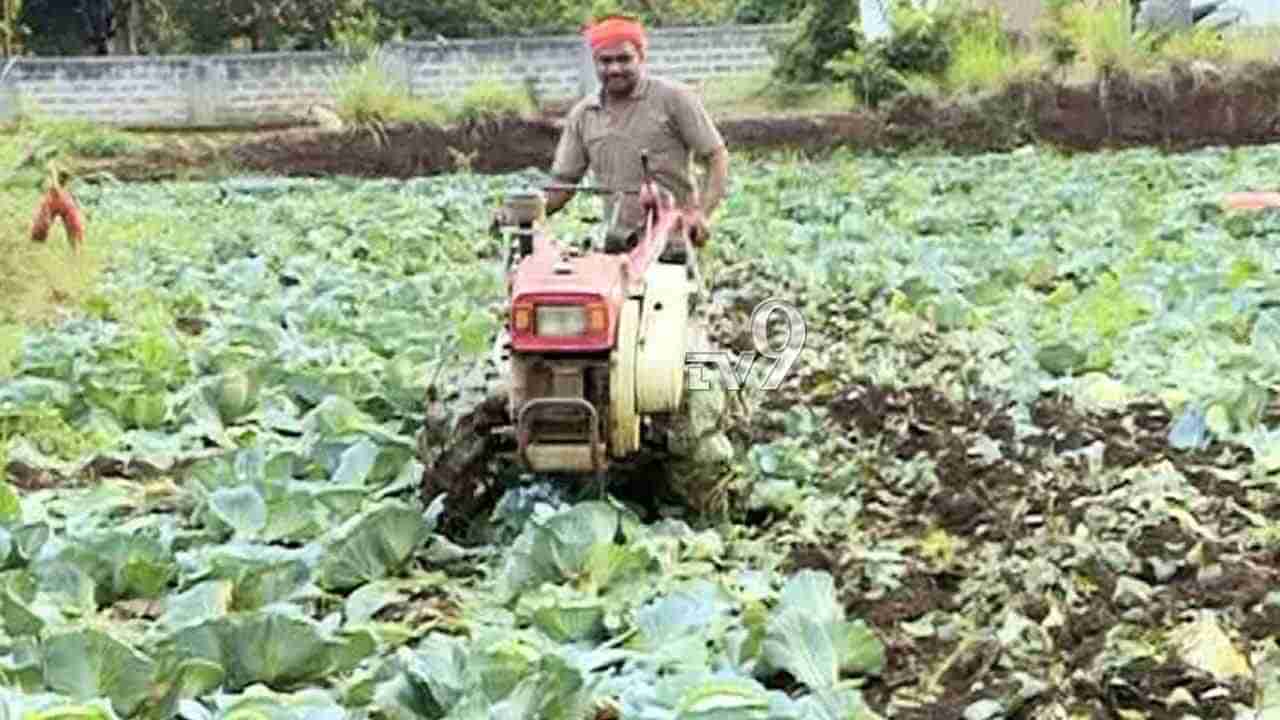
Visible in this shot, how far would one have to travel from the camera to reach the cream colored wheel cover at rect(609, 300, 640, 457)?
18.7 ft

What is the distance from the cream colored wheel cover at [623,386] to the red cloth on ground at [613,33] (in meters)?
1.46

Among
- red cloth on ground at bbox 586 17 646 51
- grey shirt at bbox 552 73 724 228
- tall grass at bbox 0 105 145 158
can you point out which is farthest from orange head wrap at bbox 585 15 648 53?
tall grass at bbox 0 105 145 158

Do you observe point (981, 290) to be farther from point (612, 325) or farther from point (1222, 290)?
point (612, 325)

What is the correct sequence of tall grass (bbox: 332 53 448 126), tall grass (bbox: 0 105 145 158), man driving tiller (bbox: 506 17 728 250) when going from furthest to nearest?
tall grass (bbox: 332 53 448 126) < tall grass (bbox: 0 105 145 158) < man driving tiller (bbox: 506 17 728 250)

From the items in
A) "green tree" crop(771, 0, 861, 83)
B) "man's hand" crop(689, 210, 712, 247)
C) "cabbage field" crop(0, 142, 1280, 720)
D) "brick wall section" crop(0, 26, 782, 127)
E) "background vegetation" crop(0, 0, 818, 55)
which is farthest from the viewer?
"background vegetation" crop(0, 0, 818, 55)

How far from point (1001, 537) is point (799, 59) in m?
21.6

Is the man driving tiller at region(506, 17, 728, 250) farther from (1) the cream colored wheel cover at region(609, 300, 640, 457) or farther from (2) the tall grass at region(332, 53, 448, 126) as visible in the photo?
(2) the tall grass at region(332, 53, 448, 126)

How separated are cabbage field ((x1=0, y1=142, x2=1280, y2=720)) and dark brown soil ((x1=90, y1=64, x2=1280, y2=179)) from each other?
1143cm

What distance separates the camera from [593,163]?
757 centimetres

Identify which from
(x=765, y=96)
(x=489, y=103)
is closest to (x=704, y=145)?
(x=489, y=103)

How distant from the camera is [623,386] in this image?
5699 millimetres

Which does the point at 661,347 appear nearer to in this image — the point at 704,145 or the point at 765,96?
the point at 704,145

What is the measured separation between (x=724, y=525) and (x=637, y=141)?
1893mm

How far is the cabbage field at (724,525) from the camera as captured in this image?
421 centimetres
